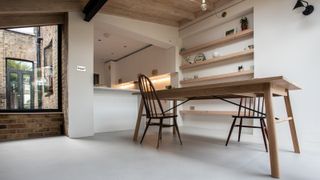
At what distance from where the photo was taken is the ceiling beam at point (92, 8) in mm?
3188

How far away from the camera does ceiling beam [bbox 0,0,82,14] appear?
311 cm

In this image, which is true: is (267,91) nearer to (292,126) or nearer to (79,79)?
(292,126)

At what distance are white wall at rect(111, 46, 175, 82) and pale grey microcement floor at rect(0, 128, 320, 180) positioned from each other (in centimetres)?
313

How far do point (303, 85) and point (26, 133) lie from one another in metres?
4.84

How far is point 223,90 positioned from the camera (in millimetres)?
2109

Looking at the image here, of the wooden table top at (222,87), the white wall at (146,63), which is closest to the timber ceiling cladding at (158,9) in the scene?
the white wall at (146,63)

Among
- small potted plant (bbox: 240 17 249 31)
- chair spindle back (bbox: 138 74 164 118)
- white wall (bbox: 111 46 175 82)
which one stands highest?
small potted plant (bbox: 240 17 249 31)

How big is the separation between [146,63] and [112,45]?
1.32 metres

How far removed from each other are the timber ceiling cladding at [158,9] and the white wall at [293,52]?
3.53 ft

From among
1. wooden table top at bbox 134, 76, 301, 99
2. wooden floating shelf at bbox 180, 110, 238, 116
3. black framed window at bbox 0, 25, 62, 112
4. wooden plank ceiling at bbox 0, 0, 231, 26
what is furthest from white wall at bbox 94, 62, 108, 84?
wooden table top at bbox 134, 76, 301, 99

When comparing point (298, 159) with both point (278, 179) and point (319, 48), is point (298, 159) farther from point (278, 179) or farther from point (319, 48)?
point (319, 48)

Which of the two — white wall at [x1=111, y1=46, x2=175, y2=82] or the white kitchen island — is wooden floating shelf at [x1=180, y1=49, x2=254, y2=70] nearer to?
white wall at [x1=111, y1=46, x2=175, y2=82]

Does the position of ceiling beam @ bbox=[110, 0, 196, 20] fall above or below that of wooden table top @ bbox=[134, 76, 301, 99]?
above

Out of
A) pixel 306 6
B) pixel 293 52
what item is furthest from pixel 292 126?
pixel 306 6
